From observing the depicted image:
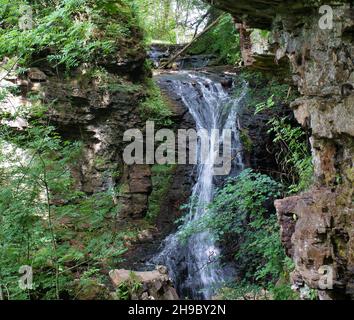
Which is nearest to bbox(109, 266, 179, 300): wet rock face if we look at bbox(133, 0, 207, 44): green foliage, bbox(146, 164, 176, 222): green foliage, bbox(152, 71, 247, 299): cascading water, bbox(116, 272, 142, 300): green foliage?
bbox(116, 272, 142, 300): green foliage

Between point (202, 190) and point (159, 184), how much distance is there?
1.35 m

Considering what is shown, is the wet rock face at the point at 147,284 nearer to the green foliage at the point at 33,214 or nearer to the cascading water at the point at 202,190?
the green foliage at the point at 33,214

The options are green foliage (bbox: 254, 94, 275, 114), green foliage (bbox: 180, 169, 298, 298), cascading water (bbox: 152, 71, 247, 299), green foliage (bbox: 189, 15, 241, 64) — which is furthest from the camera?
green foliage (bbox: 189, 15, 241, 64)

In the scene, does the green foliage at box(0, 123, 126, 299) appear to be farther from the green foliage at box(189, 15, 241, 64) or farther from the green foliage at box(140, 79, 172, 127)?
the green foliage at box(189, 15, 241, 64)

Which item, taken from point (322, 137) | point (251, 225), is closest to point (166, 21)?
point (251, 225)

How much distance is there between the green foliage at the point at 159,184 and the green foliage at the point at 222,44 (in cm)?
496

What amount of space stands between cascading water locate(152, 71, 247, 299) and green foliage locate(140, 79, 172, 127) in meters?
0.83

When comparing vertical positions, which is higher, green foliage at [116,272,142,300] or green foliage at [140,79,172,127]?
green foliage at [140,79,172,127]

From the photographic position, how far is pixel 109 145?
10000 mm

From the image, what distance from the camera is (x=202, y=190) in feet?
32.7

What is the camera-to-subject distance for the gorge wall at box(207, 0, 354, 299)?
3625mm

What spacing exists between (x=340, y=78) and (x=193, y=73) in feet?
32.4

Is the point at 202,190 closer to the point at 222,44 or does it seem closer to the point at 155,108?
the point at 155,108

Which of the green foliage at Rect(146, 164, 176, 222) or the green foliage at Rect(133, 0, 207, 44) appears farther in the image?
the green foliage at Rect(133, 0, 207, 44)
